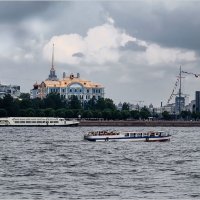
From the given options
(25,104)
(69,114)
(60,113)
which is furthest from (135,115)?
(25,104)

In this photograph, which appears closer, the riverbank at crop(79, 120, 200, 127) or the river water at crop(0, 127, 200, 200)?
the river water at crop(0, 127, 200, 200)

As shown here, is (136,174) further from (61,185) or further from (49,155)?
(49,155)

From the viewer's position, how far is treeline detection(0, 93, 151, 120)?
122 metres

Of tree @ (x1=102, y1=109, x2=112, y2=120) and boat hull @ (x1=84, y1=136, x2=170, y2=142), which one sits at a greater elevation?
tree @ (x1=102, y1=109, x2=112, y2=120)

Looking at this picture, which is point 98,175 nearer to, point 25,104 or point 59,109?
point 59,109

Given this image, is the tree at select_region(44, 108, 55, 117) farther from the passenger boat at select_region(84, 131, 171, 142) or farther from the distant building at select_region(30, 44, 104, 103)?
the passenger boat at select_region(84, 131, 171, 142)

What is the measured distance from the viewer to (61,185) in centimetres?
2809

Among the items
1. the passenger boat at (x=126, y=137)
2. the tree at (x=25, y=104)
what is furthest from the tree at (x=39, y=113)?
the passenger boat at (x=126, y=137)

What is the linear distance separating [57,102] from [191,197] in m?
114

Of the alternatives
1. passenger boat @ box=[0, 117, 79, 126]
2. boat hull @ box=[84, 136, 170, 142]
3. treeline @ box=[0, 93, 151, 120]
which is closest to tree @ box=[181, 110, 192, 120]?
treeline @ box=[0, 93, 151, 120]

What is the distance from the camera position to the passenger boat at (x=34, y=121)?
11038 cm

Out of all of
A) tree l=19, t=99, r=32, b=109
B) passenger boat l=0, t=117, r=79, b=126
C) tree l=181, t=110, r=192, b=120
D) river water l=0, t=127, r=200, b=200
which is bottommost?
river water l=0, t=127, r=200, b=200

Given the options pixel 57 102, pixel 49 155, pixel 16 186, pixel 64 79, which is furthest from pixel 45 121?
pixel 16 186

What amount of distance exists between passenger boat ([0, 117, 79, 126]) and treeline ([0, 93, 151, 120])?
28.9 ft
